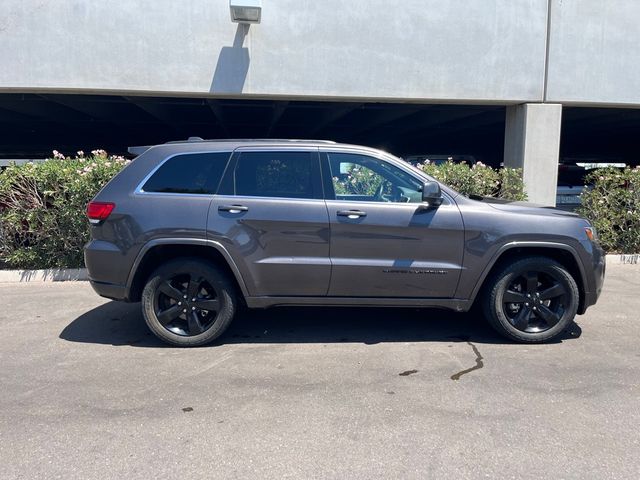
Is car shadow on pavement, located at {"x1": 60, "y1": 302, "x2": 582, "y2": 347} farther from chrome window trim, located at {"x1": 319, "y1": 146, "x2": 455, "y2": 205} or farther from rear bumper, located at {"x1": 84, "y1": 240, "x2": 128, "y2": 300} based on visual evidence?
chrome window trim, located at {"x1": 319, "y1": 146, "x2": 455, "y2": 205}

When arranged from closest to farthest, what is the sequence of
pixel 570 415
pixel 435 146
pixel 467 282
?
pixel 570 415 → pixel 467 282 → pixel 435 146

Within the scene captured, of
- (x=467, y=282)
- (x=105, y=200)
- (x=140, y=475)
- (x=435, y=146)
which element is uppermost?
(x=435, y=146)

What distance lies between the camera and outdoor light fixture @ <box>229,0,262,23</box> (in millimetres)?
8141

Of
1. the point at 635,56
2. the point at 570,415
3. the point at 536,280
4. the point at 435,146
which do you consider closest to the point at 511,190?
the point at 635,56

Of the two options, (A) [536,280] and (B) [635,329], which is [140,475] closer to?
(A) [536,280]

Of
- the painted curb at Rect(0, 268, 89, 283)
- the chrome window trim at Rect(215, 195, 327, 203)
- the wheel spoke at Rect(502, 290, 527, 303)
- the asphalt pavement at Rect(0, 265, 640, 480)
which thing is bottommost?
the asphalt pavement at Rect(0, 265, 640, 480)

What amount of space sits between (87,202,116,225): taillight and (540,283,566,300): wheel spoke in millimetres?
4124

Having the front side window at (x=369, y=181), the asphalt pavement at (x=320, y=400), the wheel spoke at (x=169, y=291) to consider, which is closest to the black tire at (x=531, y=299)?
the asphalt pavement at (x=320, y=400)

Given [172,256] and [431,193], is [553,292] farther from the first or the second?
[172,256]

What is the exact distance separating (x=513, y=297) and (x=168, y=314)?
129 inches

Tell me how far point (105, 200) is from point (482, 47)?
23.8 feet

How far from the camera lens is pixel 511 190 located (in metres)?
9.06

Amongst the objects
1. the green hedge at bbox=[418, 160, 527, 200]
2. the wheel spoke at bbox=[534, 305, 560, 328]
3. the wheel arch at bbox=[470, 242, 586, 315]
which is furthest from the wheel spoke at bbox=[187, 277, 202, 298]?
the green hedge at bbox=[418, 160, 527, 200]

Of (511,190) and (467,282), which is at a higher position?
(511,190)
